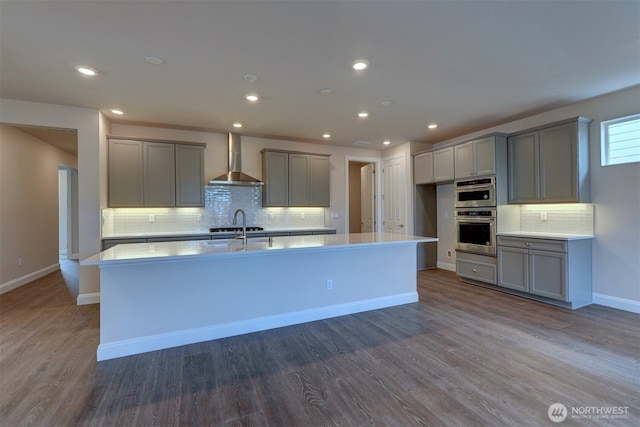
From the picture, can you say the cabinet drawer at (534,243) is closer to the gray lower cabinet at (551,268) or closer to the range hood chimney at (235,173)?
the gray lower cabinet at (551,268)

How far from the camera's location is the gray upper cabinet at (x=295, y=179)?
17.9ft

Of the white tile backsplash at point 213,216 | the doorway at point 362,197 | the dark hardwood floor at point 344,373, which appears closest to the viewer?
the dark hardwood floor at point 344,373

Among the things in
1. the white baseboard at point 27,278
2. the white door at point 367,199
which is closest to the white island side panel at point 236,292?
the white door at point 367,199

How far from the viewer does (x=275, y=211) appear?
19.0ft

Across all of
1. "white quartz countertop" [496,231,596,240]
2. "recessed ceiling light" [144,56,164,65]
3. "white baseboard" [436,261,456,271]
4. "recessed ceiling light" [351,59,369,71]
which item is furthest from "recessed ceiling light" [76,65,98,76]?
"white baseboard" [436,261,456,271]

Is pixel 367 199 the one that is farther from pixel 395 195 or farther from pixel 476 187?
pixel 476 187

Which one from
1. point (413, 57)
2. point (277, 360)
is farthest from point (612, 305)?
point (277, 360)

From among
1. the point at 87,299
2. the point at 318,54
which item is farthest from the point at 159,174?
the point at 318,54

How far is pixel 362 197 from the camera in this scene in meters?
7.75

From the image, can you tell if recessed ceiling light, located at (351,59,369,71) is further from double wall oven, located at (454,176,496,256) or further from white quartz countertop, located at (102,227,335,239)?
white quartz countertop, located at (102,227,335,239)

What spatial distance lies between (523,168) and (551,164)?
14.6 inches

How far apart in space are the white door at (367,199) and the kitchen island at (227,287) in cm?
339

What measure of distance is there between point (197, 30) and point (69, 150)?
256 inches

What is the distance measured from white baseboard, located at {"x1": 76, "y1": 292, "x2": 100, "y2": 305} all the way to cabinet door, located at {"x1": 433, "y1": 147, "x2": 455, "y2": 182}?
5850mm
